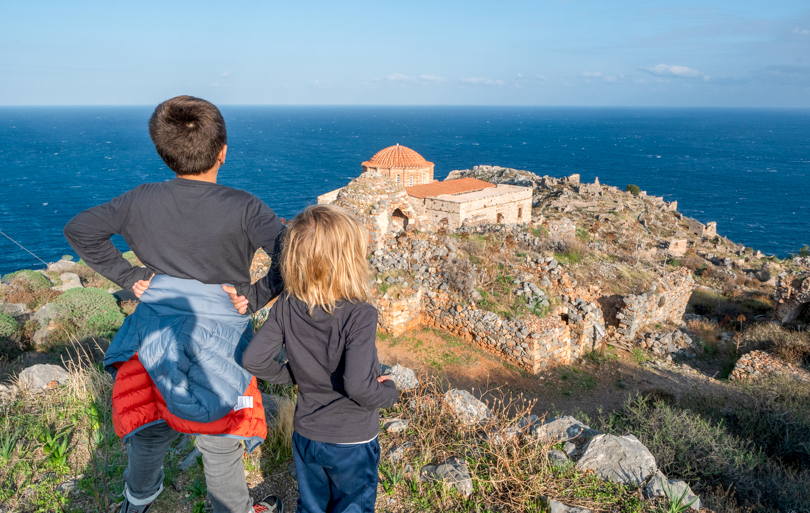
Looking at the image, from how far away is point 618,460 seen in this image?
13.5ft

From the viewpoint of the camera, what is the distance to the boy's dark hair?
8.45 ft

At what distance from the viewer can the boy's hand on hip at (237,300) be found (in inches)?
112

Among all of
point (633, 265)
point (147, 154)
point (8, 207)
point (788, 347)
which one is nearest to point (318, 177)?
point (8, 207)

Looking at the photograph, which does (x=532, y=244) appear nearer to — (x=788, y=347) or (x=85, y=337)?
(x=788, y=347)

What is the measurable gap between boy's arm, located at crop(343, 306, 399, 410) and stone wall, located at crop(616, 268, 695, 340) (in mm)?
12263

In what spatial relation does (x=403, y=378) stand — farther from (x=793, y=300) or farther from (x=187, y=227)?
(x=793, y=300)

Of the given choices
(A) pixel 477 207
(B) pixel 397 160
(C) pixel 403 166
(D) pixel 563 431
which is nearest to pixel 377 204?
(D) pixel 563 431

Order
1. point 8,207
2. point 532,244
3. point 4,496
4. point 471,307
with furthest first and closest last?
point 8,207
point 532,244
point 471,307
point 4,496

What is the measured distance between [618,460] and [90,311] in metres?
11.7

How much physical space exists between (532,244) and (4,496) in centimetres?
1493

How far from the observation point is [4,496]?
3.51 m

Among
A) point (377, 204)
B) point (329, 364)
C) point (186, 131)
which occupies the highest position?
point (186, 131)

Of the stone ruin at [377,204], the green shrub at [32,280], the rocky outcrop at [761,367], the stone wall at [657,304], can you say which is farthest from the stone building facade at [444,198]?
the green shrub at [32,280]

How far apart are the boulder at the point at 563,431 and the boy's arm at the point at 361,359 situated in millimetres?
2535
